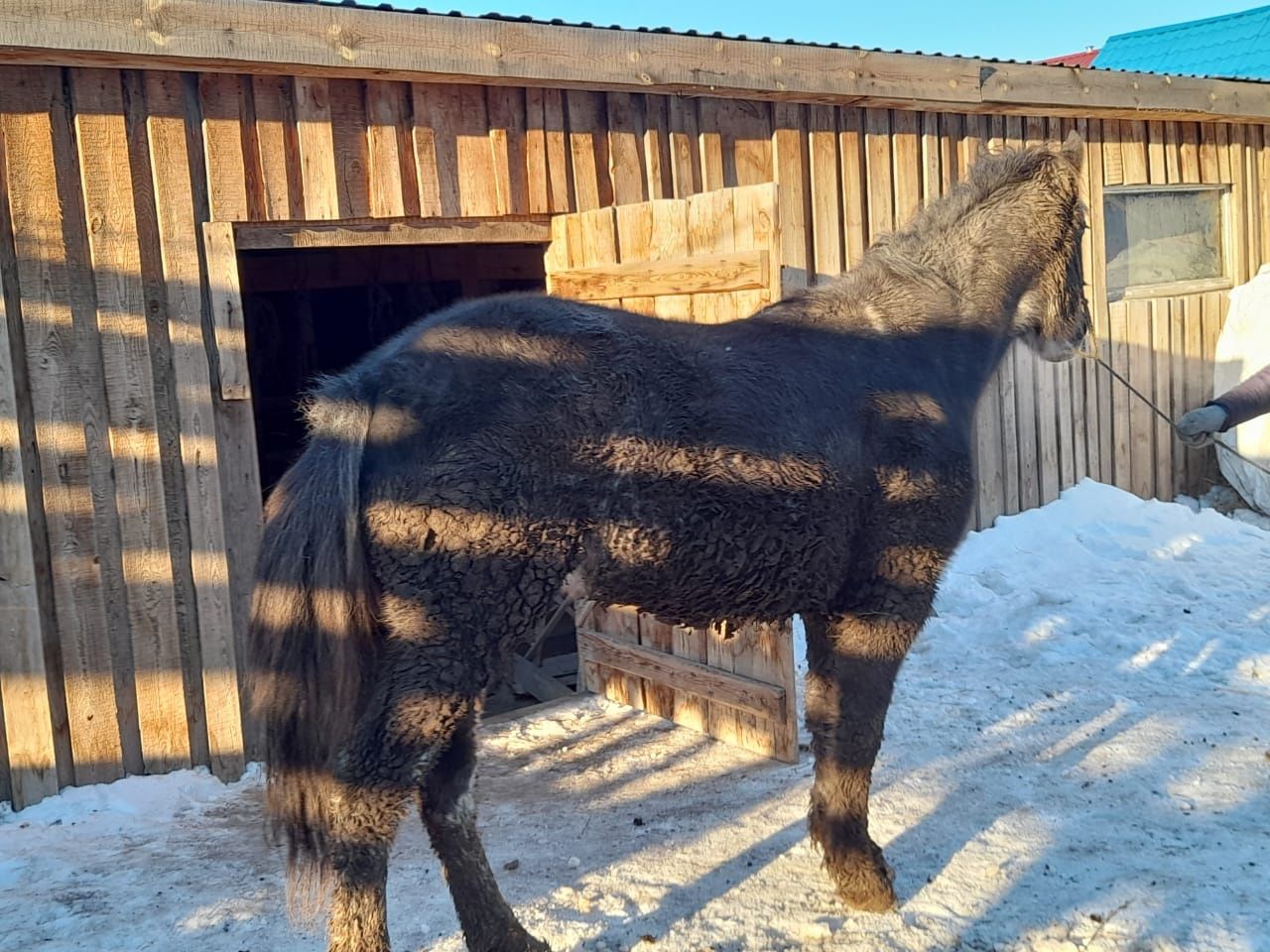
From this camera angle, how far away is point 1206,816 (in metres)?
4.06

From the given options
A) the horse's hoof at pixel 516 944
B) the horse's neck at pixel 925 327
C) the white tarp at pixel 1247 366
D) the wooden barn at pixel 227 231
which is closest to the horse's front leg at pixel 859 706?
the horse's neck at pixel 925 327

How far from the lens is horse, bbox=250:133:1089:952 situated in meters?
2.92

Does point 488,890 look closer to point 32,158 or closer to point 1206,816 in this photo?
point 1206,816

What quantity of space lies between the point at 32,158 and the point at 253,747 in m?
2.83

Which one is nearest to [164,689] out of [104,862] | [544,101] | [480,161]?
[104,862]

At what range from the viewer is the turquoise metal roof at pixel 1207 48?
11.5 metres

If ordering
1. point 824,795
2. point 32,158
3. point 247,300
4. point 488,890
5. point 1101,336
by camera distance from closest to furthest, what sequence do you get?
point 488,890, point 824,795, point 32,158, point 1101,336, point 247,300

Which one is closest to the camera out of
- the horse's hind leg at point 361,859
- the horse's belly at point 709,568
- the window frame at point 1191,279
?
the horse's hind leg at point 361,859

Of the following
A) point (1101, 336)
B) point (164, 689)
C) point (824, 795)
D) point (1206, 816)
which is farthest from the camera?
point (1101, 336)

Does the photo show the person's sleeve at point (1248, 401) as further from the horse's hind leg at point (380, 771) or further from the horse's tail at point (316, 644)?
the horse's tail at point (316, 644)

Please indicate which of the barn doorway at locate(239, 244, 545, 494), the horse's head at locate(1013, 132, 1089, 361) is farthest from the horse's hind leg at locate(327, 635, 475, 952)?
the barn doorway at locate(239, 244, 545, 494)

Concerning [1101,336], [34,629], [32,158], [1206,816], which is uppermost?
[32,158]

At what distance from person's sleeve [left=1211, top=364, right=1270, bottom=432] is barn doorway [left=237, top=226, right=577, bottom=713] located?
6344 millimetres

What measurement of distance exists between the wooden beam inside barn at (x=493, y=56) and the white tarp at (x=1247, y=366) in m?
2.66
